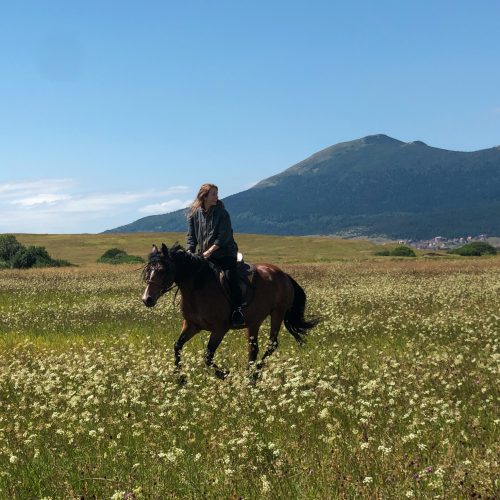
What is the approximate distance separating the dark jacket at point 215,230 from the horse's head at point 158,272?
3.11 feet

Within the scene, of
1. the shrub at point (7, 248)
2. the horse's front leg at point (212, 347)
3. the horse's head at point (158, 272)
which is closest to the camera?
the horse's head at point (158, 272)

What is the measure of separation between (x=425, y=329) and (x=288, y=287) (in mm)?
3572

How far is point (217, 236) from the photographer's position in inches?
453

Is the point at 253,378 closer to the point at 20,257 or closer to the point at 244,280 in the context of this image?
the point at 244,280

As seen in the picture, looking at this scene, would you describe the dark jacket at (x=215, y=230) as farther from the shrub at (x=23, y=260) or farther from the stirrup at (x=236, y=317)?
the shrub at (x=23, y=260)

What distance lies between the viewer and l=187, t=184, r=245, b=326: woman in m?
11.4

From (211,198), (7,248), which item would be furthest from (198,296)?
(7,248)

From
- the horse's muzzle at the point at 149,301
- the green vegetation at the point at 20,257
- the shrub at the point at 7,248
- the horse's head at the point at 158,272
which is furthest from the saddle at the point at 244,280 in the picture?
the shrub at the point at 7,248

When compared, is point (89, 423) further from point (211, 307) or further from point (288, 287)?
point (288, 287)

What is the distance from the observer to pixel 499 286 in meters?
25.2

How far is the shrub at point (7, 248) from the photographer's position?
7118 cm

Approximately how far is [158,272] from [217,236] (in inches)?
54.4

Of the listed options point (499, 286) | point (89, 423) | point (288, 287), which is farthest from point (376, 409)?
point (499, 286)

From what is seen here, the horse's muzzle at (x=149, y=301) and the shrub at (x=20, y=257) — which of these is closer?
the horse's muzzle at (x=149, y=301)
